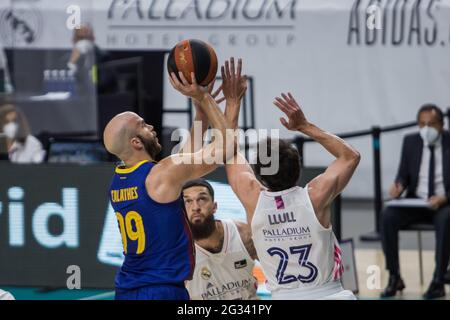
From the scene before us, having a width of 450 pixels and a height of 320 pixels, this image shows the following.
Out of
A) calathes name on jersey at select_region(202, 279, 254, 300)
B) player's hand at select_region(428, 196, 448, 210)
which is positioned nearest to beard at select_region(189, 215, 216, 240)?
calathes name on jersey at select_region(202, 279, 254, 300)

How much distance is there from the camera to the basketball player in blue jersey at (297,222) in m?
6.29

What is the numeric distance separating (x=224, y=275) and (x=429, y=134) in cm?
385

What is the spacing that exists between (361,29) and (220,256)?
749 centimetres

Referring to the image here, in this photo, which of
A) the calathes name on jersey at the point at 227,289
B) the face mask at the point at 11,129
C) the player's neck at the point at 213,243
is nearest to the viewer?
the calathes name on jersey at the point at 227,289

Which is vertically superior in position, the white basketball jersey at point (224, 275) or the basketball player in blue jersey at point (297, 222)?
the basketball player in blue jersey at point (297, 222)

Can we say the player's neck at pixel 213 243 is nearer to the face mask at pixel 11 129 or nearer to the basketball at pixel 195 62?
the basketball at pixel 195 62

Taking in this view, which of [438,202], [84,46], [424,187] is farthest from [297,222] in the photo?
[84,46]

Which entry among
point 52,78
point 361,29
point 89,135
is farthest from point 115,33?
point 361,29

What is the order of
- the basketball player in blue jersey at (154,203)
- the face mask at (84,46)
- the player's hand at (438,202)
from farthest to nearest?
the face mask at (84,46), the player's hand at (438,202), the basketball player in blue jersey at (154,203)

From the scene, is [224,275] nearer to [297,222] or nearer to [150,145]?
[297,222]

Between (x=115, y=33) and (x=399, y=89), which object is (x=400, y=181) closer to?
(x=399, y=89)

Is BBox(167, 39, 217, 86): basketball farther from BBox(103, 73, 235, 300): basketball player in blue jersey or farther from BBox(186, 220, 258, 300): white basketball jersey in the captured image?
BBox(186, 220, 258, 300): white basketball jersey

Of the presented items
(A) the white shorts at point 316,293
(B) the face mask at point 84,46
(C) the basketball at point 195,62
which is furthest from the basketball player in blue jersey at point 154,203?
(B) the face mask at point 84,46

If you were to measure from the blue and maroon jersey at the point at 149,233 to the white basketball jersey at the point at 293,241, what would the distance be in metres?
0.47
